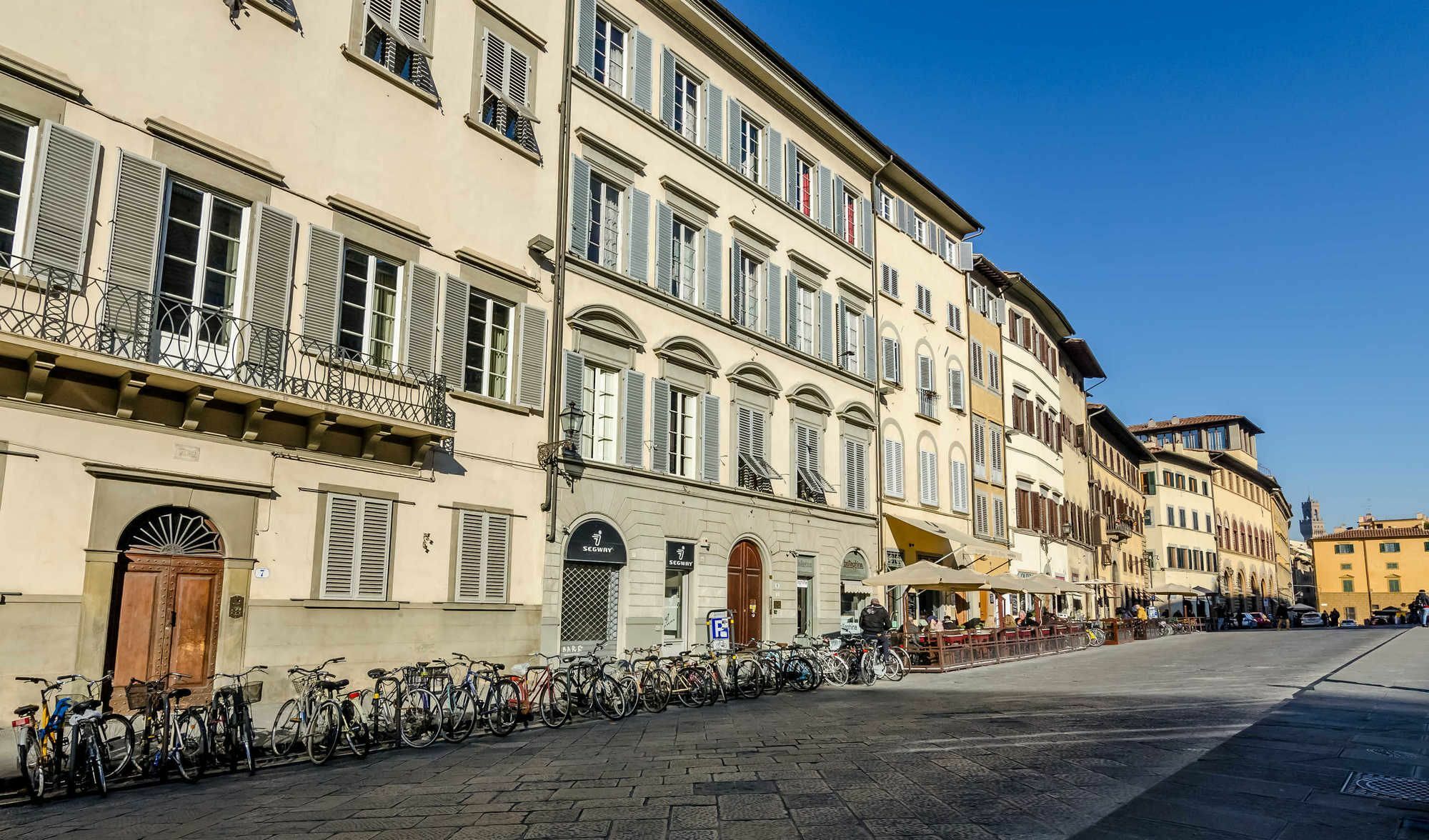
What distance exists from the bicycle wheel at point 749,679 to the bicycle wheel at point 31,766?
11041 millimetres

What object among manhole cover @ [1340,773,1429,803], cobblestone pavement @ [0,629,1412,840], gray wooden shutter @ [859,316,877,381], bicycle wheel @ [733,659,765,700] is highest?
gray wooden shutter @ [859,316,877,381]

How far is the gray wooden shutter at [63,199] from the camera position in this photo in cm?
1171

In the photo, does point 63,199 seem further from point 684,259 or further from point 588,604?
point 684,259

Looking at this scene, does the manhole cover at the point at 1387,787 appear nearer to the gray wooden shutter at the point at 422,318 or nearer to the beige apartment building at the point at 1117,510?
the gray wooden shutter at the point at 422,318

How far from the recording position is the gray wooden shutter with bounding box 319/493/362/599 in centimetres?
1455

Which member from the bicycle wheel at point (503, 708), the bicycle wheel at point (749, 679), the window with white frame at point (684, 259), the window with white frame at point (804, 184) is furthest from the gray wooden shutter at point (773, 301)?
the bicycle wheel at point (503, 708)

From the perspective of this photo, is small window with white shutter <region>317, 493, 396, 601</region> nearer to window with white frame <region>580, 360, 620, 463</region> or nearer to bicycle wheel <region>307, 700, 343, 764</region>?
bicycle wheel <region>307, 700, 343, 764</region>

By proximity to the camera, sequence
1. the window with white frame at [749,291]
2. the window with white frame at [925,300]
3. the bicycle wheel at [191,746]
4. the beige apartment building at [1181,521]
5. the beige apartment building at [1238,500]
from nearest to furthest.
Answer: the bicycle wheel at [191,746], the window with white frame at [749,291], the window with white frame at [925,300], the beige apartment building at [1181,521], the beige apartment building at [1238,500]

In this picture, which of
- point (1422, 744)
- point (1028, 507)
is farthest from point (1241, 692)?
point (1028, 507)

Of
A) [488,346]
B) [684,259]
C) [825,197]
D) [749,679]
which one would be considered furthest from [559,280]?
[825,197]

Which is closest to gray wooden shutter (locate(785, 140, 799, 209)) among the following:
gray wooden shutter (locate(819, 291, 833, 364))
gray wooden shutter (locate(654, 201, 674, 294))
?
gray wooden shutter (locate(819, 291, 833, 364))

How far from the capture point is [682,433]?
22.5 meters

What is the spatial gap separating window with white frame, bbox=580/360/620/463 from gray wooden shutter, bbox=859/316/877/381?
36.5ft

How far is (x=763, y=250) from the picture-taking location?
1012 inches
